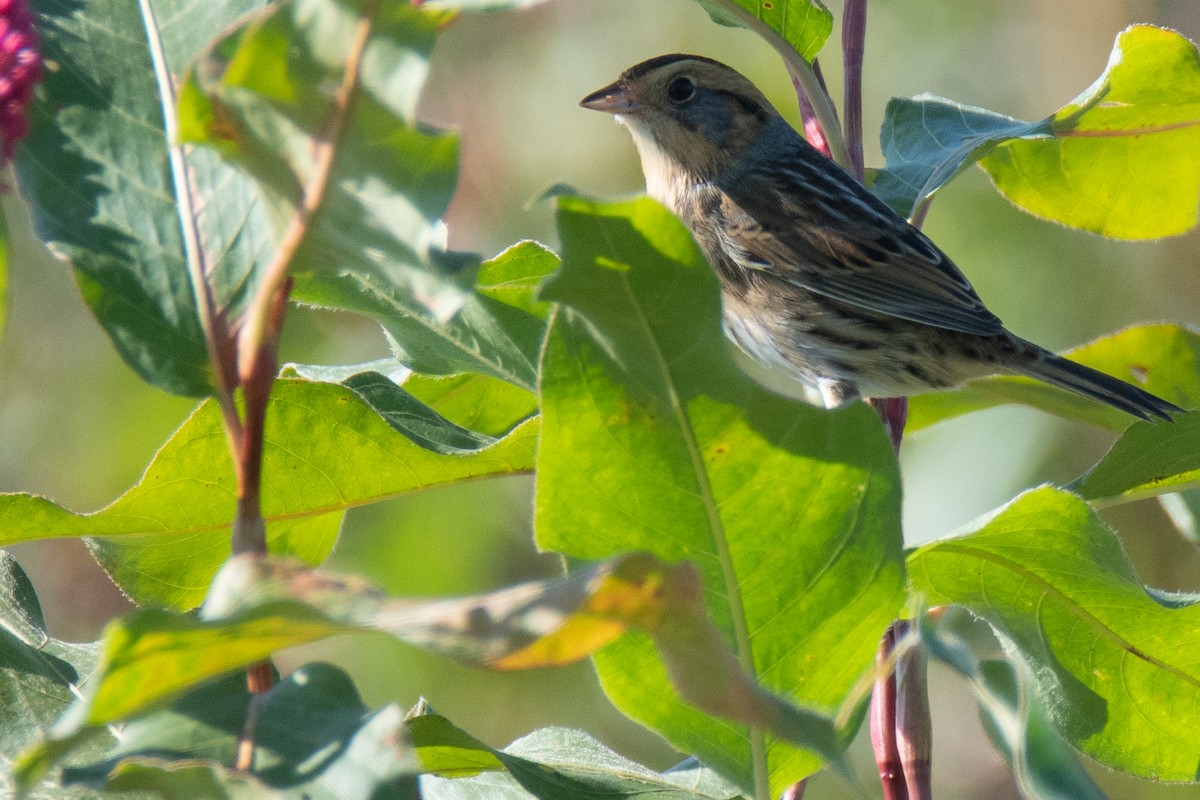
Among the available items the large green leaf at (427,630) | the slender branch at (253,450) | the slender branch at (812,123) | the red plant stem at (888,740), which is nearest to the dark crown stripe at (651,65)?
the slender branch at (812,123)

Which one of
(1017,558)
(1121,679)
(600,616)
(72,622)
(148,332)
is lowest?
(72,622)

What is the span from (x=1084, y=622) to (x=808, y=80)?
768 millimetres

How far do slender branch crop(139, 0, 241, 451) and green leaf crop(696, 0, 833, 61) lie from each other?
83 cm

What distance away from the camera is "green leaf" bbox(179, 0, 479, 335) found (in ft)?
2.73

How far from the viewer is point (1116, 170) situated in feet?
7.05

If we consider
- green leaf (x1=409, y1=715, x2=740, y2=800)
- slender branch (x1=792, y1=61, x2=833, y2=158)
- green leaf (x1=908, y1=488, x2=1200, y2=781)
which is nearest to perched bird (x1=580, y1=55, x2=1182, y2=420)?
slender branch (x1=792, y1=61, x2=833, y2=158)

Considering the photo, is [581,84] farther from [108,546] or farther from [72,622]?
[108,546]

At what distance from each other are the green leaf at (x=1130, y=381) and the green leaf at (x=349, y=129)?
5.02ft

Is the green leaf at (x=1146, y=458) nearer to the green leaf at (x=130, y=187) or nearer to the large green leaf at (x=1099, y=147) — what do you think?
the large green leaf at (x=1099, y=147)

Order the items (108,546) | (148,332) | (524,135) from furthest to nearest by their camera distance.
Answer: (524,135) → (108,546) → (148,332)

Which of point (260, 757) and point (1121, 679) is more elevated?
point (260, 757)

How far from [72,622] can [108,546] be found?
307cm

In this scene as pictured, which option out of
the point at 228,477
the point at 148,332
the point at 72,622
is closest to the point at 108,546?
the point at 228,477

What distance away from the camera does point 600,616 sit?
2.63 ft
